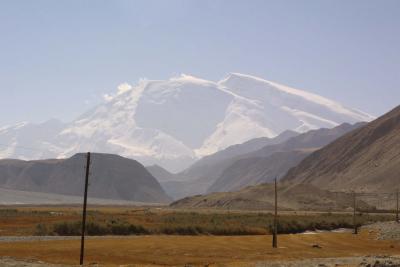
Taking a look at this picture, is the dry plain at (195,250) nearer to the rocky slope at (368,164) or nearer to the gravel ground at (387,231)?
the gravel ground at (387,231)

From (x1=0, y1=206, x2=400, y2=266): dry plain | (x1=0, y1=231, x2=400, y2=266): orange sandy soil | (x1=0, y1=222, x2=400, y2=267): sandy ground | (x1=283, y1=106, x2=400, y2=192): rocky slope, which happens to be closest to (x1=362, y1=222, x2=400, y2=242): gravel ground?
(x1=0, y1=222, x2=400, y2=267): sandy ground

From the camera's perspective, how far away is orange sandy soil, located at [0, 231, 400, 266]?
36.8 metres

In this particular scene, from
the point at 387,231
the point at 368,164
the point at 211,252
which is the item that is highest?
the point at 368,164

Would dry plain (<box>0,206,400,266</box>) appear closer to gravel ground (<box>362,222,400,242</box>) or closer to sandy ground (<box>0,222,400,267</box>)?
sandy ground (<box>0,222,400,267</box>)

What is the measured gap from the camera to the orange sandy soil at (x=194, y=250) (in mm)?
36750

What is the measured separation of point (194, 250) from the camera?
142 feet

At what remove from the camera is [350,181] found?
541 feet

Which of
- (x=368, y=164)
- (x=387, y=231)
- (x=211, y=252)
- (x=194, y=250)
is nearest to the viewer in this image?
(x=211, y=252)

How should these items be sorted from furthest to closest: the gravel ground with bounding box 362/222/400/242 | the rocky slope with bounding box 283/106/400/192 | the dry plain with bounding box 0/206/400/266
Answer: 1. the rocky slope with bounding box 283/106/400/192
2. the gravel ground with bounding box 362/222/400/242
3. the dry plain with bounding box 0/206/400/266

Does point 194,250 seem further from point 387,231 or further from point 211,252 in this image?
point 387,231

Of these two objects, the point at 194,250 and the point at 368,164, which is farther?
the point at 368,164

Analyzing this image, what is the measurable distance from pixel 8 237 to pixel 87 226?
9.75m

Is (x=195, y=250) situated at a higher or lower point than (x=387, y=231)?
lower

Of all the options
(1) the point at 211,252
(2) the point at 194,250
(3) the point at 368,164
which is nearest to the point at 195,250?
(2) the point at 194,250
